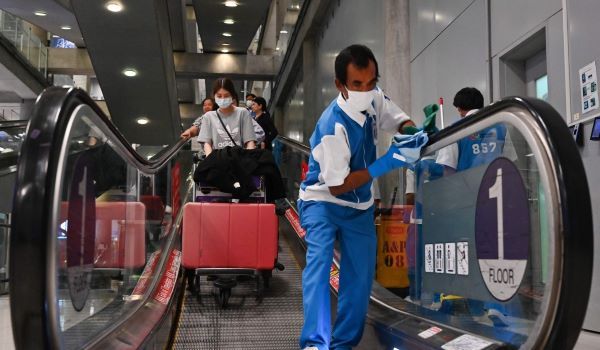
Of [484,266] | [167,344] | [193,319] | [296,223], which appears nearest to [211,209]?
[193,319]

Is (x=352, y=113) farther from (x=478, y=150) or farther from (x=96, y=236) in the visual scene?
(x=96, y=236)

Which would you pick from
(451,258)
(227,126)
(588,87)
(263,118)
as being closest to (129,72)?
(263,118)

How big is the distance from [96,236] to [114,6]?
10138 millimetres

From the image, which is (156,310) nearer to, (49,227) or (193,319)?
(193,319)

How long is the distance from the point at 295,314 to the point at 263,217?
2.92 ft

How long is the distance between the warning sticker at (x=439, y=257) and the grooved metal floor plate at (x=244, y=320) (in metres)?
1.41

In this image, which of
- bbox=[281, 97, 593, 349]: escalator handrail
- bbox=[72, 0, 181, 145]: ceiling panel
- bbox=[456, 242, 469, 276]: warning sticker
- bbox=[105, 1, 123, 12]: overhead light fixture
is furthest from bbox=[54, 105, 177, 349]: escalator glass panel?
bbox=[72, 0, 181, 145]: ceiling panel

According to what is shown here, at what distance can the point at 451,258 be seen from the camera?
301 centimetres

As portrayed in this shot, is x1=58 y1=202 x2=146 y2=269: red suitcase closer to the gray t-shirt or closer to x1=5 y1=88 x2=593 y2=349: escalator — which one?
x1=5 y1=88 x2=593 y2=349: escalator

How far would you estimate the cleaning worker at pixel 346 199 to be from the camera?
9.95 ft

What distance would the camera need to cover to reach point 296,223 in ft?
23.7

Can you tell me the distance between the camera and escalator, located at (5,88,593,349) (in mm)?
1846

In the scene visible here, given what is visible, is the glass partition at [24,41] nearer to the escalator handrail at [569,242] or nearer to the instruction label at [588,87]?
the instruction label at [588,87]

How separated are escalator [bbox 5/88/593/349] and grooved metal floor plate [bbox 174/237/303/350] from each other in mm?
18
